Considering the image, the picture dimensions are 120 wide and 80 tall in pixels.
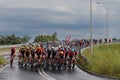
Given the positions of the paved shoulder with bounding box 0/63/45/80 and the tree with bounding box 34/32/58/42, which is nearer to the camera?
the paved shoulder with bounding box 0/63/45/80

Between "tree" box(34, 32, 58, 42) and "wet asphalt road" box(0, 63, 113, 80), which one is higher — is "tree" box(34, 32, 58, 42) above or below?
above

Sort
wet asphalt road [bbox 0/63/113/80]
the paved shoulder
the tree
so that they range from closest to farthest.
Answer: the paved shoulder < wet asphalt road [bbox 0/63/113/80] < the tree

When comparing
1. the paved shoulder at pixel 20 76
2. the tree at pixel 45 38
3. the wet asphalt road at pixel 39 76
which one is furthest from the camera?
the tree at pixel 45 38

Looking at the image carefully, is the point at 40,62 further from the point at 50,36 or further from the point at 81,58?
the point at 50,36

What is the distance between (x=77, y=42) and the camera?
82750 millimetres

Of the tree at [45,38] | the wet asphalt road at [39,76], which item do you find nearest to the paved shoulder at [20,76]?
the wet asphalt road at [39,76]

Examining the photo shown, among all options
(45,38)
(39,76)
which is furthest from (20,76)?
(45,38)

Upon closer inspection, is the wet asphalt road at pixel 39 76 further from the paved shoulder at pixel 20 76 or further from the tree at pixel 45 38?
the tree at pixel 45 38

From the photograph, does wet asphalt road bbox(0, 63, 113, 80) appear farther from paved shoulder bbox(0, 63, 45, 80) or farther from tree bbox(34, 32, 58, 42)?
tree bbox(34, 32, 58, 42)

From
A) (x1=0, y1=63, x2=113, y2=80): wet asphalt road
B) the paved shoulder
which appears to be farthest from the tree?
(x1=0, y1=63, x2=113, y2=80): wet asphalt road

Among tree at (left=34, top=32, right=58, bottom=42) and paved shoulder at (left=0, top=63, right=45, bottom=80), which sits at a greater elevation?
tree at (left=34, top=32, right=58, bottom=42)

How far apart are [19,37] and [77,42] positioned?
34.3 meters

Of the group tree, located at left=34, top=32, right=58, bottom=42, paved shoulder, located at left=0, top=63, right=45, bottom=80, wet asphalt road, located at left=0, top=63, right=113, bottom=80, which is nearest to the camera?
paved shoulder, located at left=0, top=63, right=45, bottom=80

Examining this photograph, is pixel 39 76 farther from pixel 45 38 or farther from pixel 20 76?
pixel 45 38
